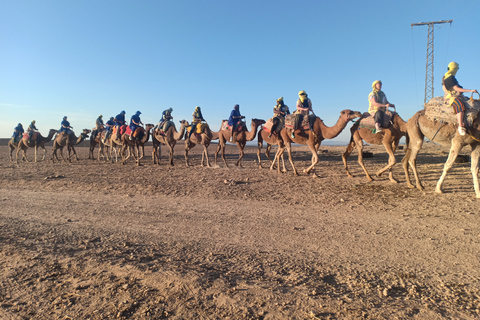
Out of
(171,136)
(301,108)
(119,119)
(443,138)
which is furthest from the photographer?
(119,119)

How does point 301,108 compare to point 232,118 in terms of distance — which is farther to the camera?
point 232,118

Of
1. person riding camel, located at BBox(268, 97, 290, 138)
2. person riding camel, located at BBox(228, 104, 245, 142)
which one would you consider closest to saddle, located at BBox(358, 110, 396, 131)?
person riding camel, located at BBox(268, 97, 290, 138)

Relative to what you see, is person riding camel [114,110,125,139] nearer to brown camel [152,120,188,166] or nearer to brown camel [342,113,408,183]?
brown camel [152,120,188,166]

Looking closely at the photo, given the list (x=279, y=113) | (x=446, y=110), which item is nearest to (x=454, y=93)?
(x=446, y=110)

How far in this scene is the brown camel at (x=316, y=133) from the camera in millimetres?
11116

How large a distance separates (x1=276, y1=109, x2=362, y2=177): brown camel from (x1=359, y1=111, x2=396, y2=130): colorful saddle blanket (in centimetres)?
31

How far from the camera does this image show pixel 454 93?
8023 millimetres

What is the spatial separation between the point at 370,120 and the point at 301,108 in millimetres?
3075

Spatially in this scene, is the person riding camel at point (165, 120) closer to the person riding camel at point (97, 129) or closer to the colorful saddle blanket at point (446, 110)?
the person riding camel at point (97, 129)

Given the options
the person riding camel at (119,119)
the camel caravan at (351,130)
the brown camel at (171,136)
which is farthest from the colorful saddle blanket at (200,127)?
the person riding camel at (119,119)

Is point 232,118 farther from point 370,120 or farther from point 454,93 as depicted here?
point 454,93

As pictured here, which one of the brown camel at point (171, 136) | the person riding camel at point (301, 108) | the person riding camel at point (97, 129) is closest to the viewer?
the person riding camel at point (301, 108)

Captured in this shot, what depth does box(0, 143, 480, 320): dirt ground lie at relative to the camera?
9.59 feet

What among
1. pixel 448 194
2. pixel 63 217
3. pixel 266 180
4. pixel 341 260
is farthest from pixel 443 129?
pixel 63 217
